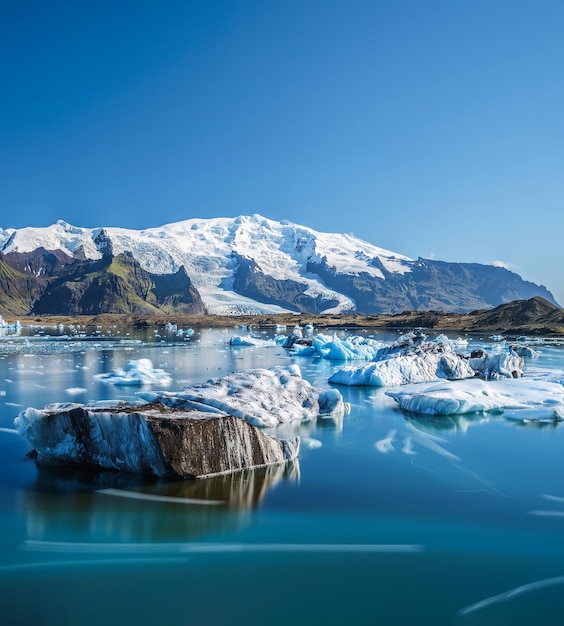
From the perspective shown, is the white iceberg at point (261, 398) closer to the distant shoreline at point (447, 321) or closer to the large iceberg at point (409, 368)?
the large iceberg at point (409, 368)

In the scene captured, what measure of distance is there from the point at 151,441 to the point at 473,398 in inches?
458

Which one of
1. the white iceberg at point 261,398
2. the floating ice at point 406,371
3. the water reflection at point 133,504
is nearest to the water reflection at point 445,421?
the white iceberg at point 261,398

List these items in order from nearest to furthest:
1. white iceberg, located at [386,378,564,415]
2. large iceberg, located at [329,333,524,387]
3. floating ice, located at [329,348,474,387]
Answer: white iceberg, located at [386,378,564,415] → floating ice, located at [329,348,474,387] → large iceberg, located at [329,333,524,387]

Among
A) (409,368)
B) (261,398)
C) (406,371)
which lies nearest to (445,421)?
(261,398)

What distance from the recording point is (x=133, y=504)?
898cm

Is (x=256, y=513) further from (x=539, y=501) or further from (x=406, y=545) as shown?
(x=539, y=501)

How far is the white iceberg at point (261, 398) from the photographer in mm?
13555

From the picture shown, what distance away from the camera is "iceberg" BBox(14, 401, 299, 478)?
9969mm

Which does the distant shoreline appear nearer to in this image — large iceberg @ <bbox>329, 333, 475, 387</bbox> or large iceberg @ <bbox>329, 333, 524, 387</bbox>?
large iceberg @ <bbox>329, 333, 524, 387</bbox>

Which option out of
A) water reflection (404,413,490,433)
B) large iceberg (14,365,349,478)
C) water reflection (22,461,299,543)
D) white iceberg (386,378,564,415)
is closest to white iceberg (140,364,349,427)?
large iceberg (14,365,349,478)

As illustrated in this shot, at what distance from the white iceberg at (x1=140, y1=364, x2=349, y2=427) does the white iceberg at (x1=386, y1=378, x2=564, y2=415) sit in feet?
8.38

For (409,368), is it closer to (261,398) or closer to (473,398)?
(473,398)

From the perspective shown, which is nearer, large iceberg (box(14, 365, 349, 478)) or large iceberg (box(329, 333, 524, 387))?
large iceberg (box(14, 365, 349, 478))

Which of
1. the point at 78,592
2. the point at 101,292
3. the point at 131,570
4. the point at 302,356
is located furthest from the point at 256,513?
the point at 101,292
